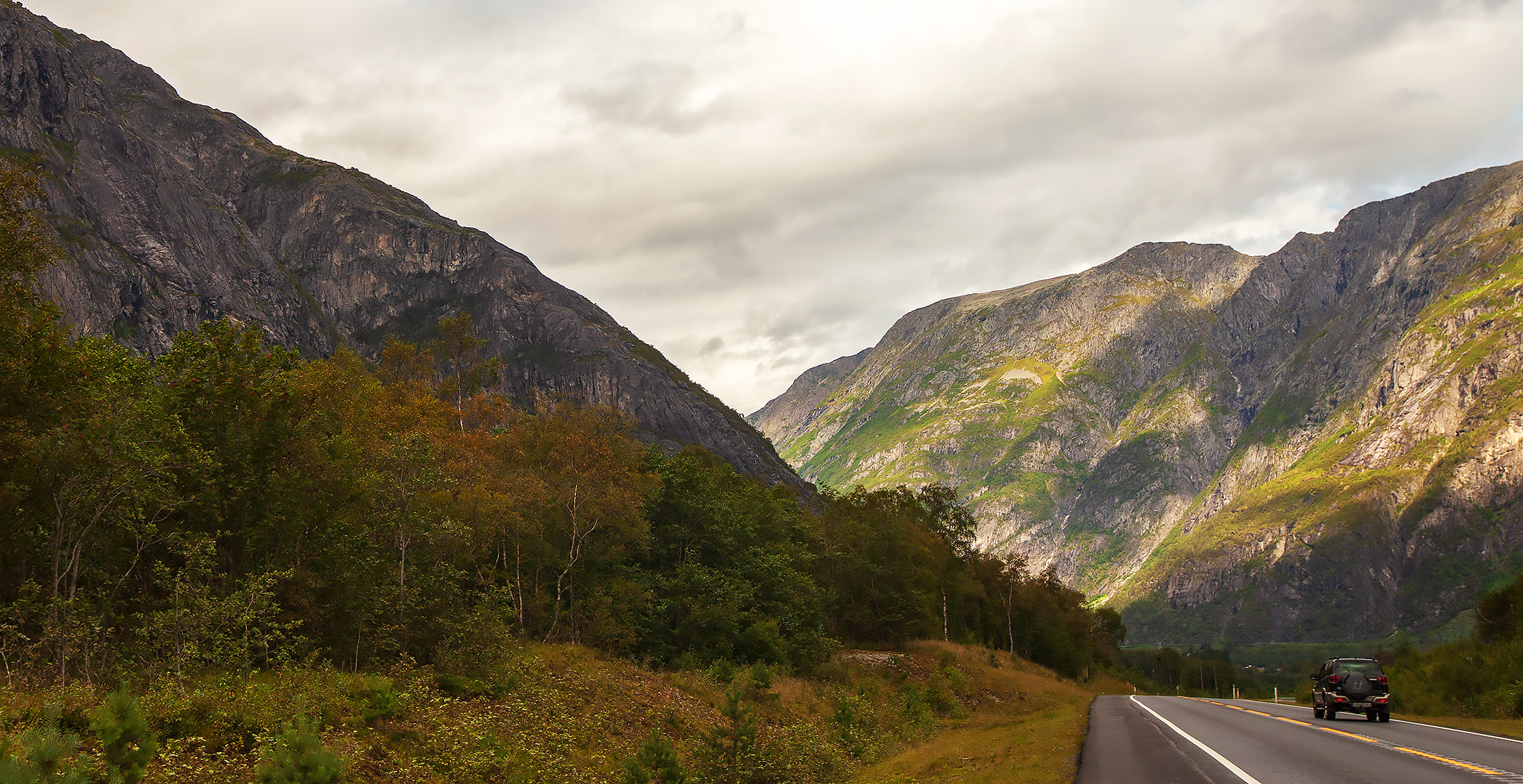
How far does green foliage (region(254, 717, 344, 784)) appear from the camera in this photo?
53.4 feet

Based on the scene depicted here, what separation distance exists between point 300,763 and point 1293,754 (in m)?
23.7

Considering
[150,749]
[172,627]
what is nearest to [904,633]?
[172,627]

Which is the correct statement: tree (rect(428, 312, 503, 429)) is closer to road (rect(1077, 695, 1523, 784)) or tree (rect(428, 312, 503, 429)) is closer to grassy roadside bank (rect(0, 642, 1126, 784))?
grassy roadside bank (rect(0, 642, 1126, 784))

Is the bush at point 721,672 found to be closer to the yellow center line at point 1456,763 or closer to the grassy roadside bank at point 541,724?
the grassy roadside bank at point 541,724

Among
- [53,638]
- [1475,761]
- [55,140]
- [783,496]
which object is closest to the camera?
[1475,761]

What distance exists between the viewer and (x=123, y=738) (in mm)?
16406

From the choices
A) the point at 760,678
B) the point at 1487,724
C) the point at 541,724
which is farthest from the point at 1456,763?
the point at 760,678

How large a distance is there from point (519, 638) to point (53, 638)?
26268mm

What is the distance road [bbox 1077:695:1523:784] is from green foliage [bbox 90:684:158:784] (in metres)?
20.2

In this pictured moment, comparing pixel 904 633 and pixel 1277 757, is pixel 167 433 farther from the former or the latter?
pixel 904 633

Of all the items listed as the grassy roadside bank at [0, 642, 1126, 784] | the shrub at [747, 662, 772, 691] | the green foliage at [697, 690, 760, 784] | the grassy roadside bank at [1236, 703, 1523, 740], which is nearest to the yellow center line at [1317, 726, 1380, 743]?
the grassy roadside bank at [1236, 703, 1523, 740]

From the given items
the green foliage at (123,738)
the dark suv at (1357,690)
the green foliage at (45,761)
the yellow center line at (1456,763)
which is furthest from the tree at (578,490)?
the yellow center line at (1456,763)

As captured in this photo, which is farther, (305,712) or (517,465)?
(517,465)

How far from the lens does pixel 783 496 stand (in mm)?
97938
